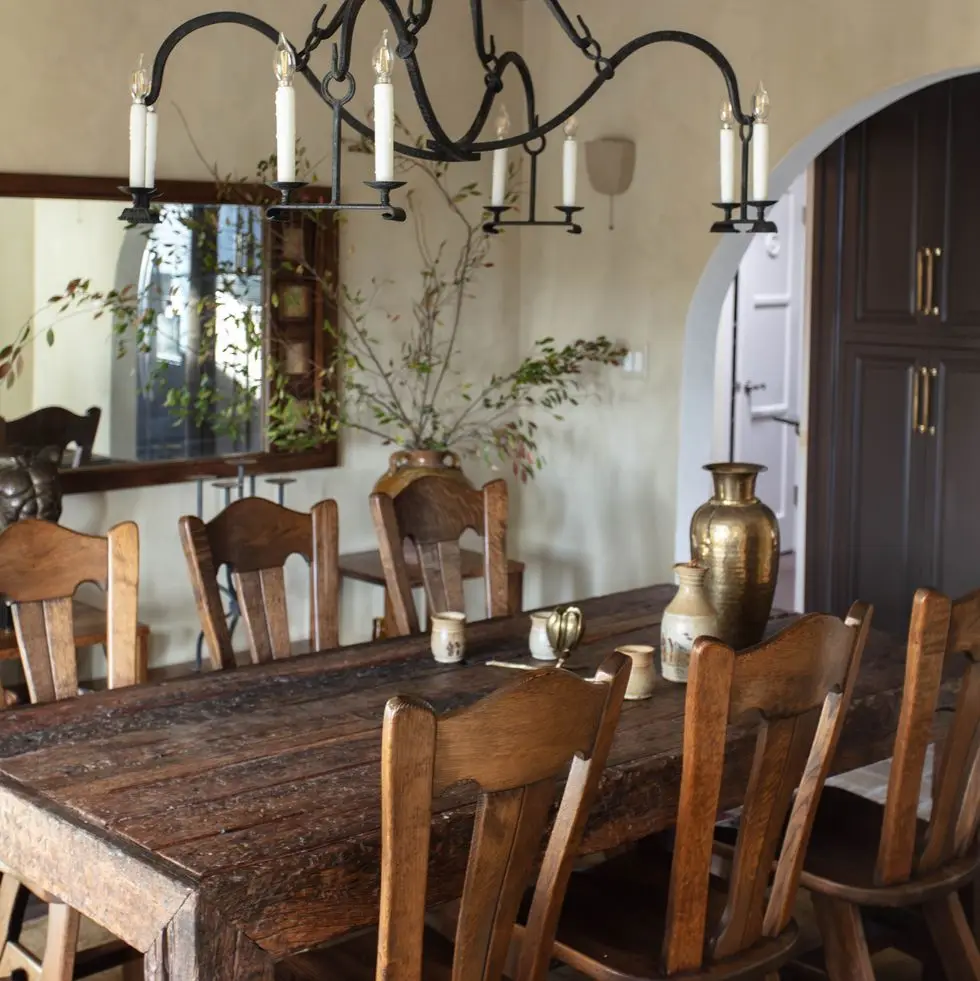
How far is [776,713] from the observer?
2102 mm

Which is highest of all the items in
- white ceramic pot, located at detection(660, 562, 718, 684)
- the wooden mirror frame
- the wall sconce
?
the wall sconce

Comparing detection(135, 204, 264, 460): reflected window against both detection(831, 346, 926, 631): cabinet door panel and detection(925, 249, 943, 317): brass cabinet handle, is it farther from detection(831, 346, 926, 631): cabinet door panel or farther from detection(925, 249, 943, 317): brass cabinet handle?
detection(925, 249, 943, 317): brass cabinet handle

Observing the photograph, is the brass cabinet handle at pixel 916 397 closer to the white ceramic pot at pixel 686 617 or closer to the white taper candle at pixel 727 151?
the white taper candle at pixel 727 151

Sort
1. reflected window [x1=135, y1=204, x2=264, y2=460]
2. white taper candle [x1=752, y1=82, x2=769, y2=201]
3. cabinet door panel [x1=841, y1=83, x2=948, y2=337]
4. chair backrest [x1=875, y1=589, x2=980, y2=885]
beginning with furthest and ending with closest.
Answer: cabinet door panel [x1=841, y1=83, x2=948, y2=337] < reflected window [x1=135, y1=204, x2=264, y2=460] < white taper candle [x1=752, y1=82, x2=769, y2=201] < chair backrest [x1=875, y1=589, x2=980, y2=885]

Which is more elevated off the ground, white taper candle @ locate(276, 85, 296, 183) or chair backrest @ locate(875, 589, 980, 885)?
white taper candle @ locate(276, 85, 296, 183)

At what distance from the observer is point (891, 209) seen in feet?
16.8

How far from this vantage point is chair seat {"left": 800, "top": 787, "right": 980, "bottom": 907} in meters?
2.51

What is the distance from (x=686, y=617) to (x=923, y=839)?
1.96 feet

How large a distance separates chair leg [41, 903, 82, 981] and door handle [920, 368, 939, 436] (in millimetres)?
3512

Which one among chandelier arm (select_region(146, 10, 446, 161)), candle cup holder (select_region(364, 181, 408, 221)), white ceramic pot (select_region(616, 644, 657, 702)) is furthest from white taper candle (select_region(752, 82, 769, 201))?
white ceramic pot (select_region(616, 644, 657, 702))

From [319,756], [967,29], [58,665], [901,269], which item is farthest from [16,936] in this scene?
[901,269]

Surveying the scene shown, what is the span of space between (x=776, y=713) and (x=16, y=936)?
1546 mm

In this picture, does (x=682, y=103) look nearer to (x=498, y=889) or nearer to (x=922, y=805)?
(x=922, y=805)

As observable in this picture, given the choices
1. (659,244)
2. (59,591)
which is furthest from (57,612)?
(659,244)
